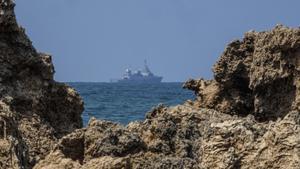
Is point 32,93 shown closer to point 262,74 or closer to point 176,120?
point 176,120

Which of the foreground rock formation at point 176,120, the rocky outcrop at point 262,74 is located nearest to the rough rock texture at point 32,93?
the foreground rock formation at point 176,120

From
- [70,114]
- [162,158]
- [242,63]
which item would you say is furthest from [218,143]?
[242,63]

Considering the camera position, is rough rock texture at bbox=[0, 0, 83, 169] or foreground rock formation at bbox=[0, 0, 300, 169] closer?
foreground rock formation at bbox=[0, 0, 300, 169]

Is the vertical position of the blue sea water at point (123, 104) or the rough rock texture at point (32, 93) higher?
the blue sea water at point (123, 104)

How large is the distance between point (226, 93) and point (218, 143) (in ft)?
12.8

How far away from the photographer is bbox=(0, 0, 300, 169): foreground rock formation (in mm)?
4273

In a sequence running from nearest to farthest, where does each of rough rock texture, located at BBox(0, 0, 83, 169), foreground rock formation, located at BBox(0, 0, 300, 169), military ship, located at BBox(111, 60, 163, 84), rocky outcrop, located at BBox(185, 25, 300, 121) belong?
foreground rock formation, located at BBox(0, 0, 300, 169) < rough rock texture, located at BBox(0, 0, 83, 169) < rocky outcrop, located at BBox(185, 25, 300, 121) < military ship, located at BBox(111, 60, 163, 84)

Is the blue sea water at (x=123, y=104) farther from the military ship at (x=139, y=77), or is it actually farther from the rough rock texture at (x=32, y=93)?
the military ship at (x=139, y=77)

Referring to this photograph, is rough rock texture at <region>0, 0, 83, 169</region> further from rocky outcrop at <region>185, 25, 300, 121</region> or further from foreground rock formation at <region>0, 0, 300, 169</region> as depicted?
rocky outcrop at <region>185, 25, 300, 121</region>

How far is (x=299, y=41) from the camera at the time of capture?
722 cm

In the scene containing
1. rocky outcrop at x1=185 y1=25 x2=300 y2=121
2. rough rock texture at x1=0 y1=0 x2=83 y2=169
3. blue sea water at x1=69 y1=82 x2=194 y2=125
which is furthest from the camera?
blue sea water at x1=69 y1=82 x2=194 y2=125

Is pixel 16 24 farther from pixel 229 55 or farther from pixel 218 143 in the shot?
pixel 218 143

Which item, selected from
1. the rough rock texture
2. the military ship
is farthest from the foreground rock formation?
the military ship

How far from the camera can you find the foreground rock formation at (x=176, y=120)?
4273 mm
